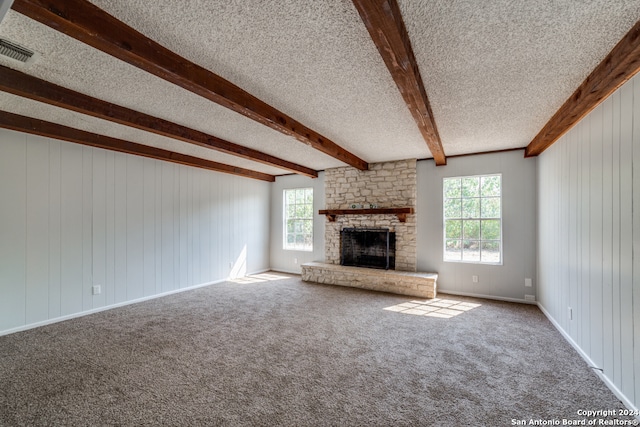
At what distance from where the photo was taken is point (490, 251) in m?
4.87

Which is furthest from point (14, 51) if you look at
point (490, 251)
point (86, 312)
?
point (490, 251)

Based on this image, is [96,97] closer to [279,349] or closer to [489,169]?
[279,349]

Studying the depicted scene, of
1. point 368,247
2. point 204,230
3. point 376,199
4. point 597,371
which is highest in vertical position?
point 376,199

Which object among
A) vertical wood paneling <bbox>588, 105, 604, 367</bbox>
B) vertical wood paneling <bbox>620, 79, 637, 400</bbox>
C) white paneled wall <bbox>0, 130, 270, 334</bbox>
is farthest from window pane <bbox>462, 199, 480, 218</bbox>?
white paneled wall <bbox>0, 130, 270, 334</bbox>

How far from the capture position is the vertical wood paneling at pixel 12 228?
132 inches

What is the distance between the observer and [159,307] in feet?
14.2

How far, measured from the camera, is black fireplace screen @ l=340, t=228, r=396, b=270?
563 cm

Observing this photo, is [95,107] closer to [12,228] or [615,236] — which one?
[12,228]

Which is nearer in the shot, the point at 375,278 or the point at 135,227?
the point at 135,227


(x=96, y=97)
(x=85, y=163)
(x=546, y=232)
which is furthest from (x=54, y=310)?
(x=546, y=232)

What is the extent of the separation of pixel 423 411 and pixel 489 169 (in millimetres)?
4229

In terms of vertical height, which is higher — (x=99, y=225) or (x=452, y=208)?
(x=452, y=208)

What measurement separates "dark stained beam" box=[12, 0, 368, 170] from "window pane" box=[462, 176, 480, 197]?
3.86m

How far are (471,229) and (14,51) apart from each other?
5.94m
